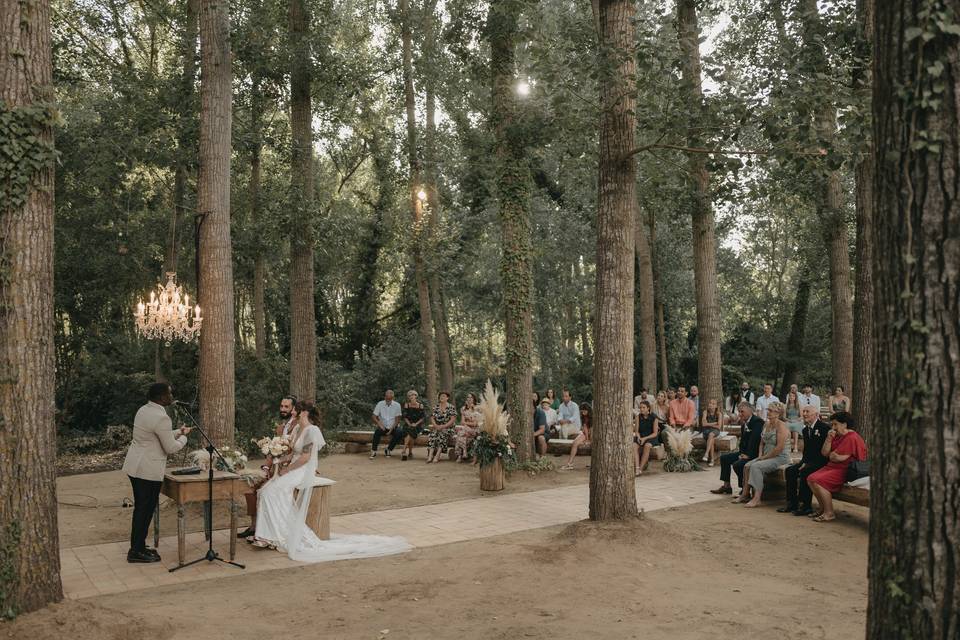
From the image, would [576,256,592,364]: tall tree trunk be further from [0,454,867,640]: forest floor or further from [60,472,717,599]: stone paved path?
[0,454,867,640]: forest floor

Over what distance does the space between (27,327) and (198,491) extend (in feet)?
7.67

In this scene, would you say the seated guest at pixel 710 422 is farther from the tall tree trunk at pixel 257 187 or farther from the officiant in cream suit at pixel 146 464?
the tall tree trunk at pixel 257 187

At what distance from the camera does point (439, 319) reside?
20.9 meters

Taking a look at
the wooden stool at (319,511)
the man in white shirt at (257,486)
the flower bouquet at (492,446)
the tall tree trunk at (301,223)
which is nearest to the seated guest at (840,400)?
the flower bouquet at (492,446)

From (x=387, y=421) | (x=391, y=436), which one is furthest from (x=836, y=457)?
(x=387, y=421)

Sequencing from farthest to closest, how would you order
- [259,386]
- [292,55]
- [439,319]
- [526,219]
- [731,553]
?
[439,319], [259,386], [292,55], [526,219], [731,553]

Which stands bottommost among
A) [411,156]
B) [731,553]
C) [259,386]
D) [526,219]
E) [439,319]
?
[731,553]

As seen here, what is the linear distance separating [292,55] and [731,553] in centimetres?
1120

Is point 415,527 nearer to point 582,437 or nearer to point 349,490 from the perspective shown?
point 349,490

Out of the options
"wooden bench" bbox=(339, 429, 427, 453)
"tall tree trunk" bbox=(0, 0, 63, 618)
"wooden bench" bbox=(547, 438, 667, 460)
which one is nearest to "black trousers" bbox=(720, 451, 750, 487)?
"wooden bench" bbox=(547, 438, 667, 460)

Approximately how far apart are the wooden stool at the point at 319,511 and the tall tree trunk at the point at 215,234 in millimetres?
2088

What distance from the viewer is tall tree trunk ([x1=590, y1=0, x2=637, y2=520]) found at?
25.5 ft

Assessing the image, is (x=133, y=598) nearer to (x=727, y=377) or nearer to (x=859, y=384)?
(x=859, y=384)

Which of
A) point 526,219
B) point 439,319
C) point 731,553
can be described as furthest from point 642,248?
point 731,553
